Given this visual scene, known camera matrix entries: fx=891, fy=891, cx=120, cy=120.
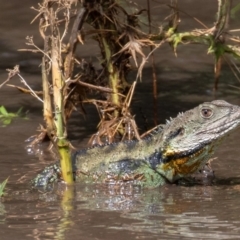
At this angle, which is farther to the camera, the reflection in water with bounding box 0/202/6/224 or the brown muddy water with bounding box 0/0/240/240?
the reflection in water with bounding box 0/202/6/224

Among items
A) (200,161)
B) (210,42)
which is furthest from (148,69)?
(200,161)

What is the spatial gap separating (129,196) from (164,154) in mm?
568

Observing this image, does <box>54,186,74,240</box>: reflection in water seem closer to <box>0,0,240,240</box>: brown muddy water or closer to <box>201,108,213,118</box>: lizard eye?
<box>0,0,240,240</box>: brown muddy water

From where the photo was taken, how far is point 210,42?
25.7ft

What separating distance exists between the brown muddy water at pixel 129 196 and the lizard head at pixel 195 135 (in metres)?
0.20

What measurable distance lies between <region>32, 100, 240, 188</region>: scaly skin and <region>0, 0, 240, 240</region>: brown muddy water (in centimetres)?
16

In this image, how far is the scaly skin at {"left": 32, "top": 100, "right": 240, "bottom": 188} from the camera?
7141 millimetres

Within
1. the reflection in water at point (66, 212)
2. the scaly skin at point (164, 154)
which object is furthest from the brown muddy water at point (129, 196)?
the scaly skin at point (164, 154)

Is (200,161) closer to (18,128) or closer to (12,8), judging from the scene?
(18,128)

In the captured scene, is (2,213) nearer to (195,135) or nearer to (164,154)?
(164,154)

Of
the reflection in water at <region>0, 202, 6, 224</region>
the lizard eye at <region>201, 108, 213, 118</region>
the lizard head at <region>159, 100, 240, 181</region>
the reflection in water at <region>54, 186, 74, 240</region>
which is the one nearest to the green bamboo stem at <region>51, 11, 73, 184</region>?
the reflection in water at <region>54, 186, 74, 240</region>

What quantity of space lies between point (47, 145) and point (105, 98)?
74 centimetres

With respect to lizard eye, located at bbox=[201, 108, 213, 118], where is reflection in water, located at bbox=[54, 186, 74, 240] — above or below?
below

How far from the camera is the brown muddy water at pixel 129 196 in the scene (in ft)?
19.0
